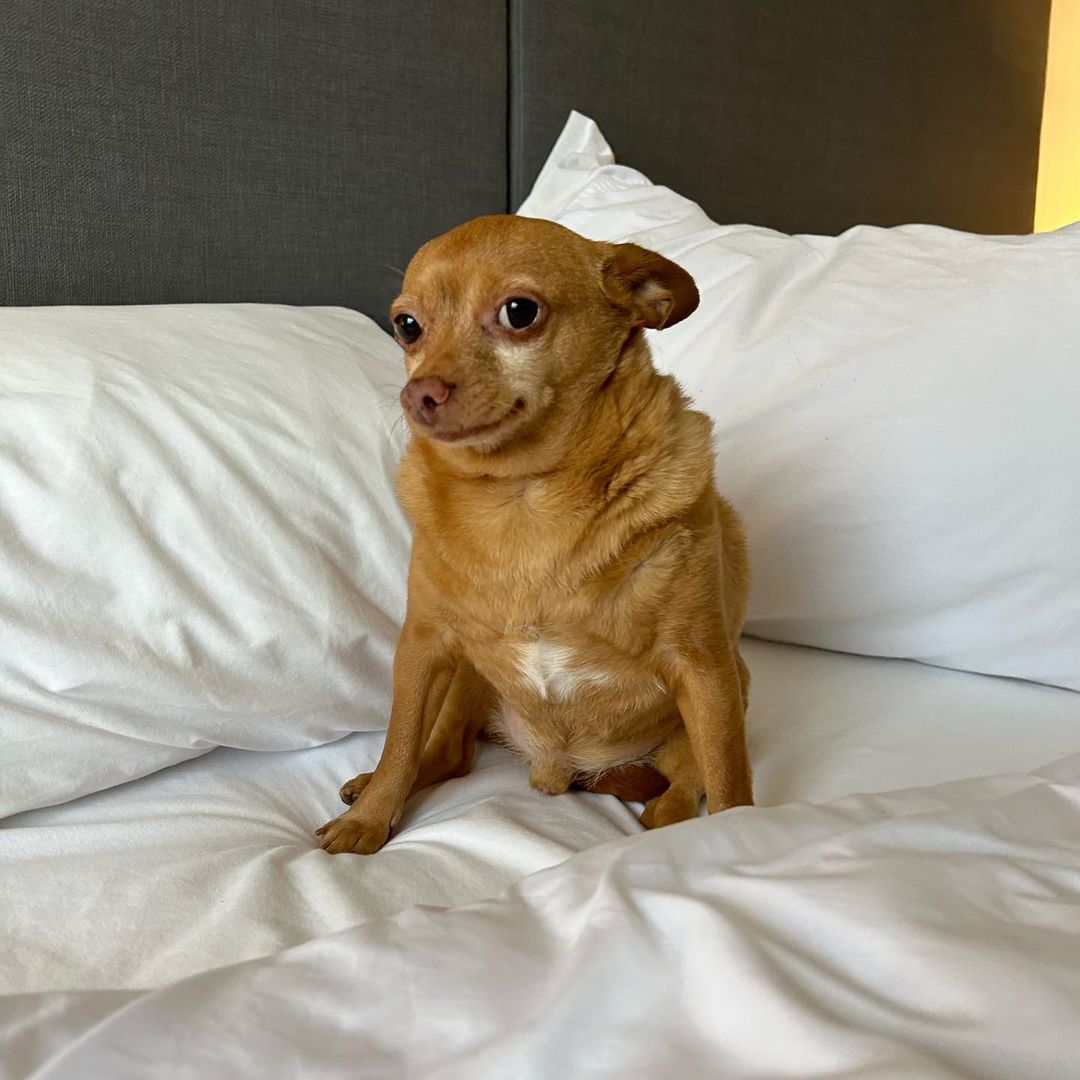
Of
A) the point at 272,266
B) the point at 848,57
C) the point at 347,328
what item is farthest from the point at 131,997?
the point at 848,57

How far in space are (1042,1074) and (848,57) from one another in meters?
2.08

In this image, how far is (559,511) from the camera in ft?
3.10

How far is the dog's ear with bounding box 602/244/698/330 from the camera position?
0.96 m

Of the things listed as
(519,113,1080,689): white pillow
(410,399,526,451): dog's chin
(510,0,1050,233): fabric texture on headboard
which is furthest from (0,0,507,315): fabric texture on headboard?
(410,399,526,451): dog's chin

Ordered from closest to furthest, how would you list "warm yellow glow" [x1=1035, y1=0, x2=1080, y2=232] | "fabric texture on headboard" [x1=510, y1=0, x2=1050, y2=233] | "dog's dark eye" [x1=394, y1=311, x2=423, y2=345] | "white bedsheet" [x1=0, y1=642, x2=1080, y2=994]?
"white bedsheet" [x1=0, y1=642, x2=1080, y2=994] < "dog's dark eye" [x1=394, y1=311, x2=423, y2=345] < "fabric texture on headboard" [x1=510, y1=0, x2=1050, y2=233] < "warm yellow glow" [x1=1035, y1=0, x2=1080, y2=232]

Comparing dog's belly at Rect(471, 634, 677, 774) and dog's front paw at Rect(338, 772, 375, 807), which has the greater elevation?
dog's belly at Rect(471, 634, 677, 774)

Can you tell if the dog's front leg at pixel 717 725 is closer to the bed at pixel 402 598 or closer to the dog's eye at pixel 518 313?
the bed at pixel 402 598

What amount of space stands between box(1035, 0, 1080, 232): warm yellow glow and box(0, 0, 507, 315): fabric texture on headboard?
5.42ft

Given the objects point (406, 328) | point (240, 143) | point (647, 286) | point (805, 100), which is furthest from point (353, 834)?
point (805, 100)

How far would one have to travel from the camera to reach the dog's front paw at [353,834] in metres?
0.91

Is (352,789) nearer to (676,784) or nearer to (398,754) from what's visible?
(398,754)

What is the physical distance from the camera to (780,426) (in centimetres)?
127

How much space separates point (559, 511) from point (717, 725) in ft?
0.78

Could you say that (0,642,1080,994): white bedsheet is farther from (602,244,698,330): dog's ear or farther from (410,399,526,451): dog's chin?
(602,244,698,330): dog's ear
